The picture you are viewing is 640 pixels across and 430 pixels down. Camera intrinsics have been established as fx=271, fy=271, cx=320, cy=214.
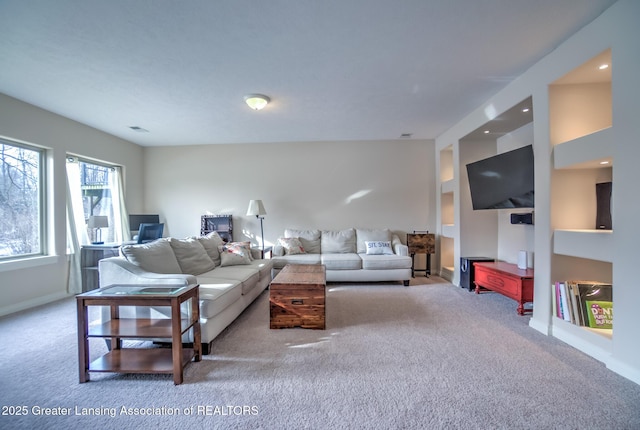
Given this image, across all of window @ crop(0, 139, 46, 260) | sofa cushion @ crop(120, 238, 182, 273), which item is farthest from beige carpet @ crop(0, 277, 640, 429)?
window @ crop(0, 139, 46, 260)

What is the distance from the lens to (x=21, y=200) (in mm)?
3529

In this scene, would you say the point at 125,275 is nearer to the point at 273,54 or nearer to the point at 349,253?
the point at 273,54

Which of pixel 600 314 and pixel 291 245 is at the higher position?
pixel 291 245

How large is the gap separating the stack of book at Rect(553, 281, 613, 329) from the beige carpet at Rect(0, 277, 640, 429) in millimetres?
287

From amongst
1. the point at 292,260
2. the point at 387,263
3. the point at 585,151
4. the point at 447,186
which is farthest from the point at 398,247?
the point at 585,151

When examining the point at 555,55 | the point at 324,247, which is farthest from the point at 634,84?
the point at 324,247

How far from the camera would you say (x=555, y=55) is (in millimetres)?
2455

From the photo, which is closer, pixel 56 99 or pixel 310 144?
pixel 56 99

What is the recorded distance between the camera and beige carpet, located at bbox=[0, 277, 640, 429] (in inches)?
59.7

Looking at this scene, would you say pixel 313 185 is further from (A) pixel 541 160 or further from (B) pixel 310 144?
(A) pixel 541 160

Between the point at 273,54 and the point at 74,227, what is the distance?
13.0ft

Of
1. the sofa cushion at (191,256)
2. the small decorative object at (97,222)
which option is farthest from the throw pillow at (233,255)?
the small decorative object at (97,222)

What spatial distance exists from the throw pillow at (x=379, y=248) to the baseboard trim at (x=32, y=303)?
15.3ft

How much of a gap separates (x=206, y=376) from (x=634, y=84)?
356 centimetres
